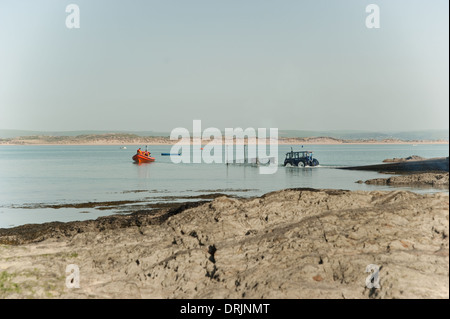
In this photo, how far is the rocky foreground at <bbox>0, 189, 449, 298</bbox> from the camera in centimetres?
934

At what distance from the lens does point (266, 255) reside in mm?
10523

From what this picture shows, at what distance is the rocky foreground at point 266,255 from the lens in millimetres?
9336

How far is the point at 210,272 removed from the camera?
10.5m
